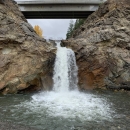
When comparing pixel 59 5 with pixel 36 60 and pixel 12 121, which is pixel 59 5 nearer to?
pixel 36 60

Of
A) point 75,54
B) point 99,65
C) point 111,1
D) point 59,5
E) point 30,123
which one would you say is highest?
point 59,5

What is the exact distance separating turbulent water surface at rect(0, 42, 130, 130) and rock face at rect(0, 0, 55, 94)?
1.37 metres

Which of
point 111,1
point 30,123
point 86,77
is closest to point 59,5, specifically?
point 111,1

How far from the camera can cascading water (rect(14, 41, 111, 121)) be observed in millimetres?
9828

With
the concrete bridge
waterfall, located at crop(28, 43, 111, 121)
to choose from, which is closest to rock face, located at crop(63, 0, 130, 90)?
waterfall, located at crop(28, 43, 111, 121)

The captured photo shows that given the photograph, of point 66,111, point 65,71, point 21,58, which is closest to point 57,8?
point 65,71

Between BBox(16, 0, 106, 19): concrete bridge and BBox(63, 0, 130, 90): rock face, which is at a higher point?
BBox(16, 0, 106, 19): concrete bridge

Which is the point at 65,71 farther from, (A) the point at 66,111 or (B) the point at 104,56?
(A) the point at 66,111

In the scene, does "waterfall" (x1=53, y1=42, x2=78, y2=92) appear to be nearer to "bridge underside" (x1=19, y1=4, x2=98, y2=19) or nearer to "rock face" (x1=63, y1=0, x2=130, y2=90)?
"rock face" (x1=63, y1=0, x2=130, y2=90)

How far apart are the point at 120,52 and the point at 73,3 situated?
13.6 meters

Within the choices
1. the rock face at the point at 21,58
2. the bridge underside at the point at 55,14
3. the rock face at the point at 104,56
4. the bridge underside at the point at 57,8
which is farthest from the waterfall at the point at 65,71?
the bridge underside at the point at 55,14

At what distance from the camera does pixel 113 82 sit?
1675 cm

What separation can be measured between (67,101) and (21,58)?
553 cm

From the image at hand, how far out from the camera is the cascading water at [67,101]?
9.83 m
